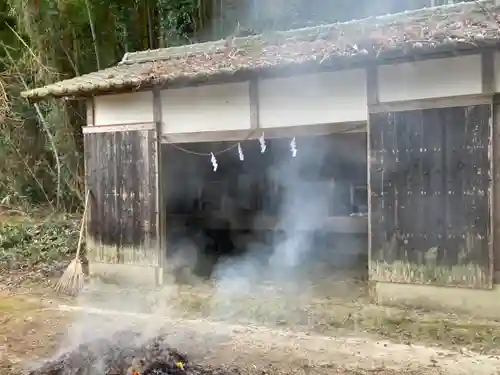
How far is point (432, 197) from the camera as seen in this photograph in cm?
639

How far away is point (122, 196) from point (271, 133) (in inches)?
117

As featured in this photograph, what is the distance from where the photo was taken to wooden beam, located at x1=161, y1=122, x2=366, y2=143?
6.93 m

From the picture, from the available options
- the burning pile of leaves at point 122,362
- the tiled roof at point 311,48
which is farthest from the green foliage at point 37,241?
the burning pile of leaves at point 122,362

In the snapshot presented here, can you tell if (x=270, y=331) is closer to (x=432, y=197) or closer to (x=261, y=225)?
(x=432, y=197)

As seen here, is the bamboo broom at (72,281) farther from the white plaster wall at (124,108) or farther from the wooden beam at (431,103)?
the wooden beam at (431,103)

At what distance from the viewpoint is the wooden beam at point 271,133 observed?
6.93 m

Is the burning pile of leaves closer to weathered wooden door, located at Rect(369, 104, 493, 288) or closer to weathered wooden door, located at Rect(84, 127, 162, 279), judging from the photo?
weathered wooden door, located at Rect(369, 104, 493, 288)

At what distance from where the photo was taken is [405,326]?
6.18 meters

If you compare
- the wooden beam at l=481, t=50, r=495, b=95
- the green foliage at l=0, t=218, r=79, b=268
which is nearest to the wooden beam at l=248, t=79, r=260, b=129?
the wooden beam at l=481, t=50, r=495, b=95

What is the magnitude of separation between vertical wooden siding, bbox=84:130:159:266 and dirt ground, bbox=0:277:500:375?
0.79m

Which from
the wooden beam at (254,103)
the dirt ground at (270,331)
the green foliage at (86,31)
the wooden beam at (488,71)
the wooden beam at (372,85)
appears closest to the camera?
the dirt ground at (270,331)

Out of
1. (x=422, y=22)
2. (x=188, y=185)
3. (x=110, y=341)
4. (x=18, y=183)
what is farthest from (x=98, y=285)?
(x=18, y=183)

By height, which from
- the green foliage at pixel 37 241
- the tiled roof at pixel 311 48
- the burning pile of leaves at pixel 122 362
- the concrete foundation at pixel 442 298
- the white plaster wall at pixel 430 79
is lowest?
the burning pile of leaves at pixel 122 362

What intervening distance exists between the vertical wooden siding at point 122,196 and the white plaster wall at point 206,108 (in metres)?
0.50
